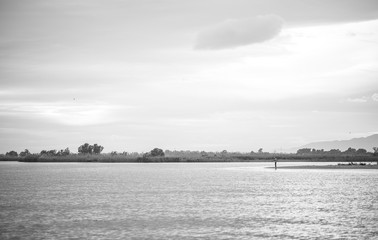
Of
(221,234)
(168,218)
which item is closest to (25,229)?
(168,218)

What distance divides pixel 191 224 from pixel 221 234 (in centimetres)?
492

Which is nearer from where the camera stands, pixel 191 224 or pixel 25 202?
pixel 191 224

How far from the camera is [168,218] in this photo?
39.8 metres

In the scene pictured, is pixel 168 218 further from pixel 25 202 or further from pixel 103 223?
pixel 25 202

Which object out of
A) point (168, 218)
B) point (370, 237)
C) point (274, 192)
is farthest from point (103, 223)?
point (274, 192)

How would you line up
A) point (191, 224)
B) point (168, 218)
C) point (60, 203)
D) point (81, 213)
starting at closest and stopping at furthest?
point (191, 224), point (168, 218), point (81, 213), point (60, 203)

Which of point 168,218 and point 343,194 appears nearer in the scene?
point 168,218

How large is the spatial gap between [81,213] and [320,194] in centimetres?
3204

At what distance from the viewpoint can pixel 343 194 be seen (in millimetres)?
59844

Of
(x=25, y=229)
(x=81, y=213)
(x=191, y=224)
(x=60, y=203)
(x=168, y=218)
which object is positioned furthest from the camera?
(x=60, y=203)

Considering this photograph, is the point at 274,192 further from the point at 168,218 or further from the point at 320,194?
the point at 168,218

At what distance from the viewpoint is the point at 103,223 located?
3728 centimetres

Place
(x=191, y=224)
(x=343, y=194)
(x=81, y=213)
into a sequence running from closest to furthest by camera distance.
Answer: (x=191, y=224), (x=81, y=213), (x=343, y=194)

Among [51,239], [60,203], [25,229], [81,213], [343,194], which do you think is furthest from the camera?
[343,194]
